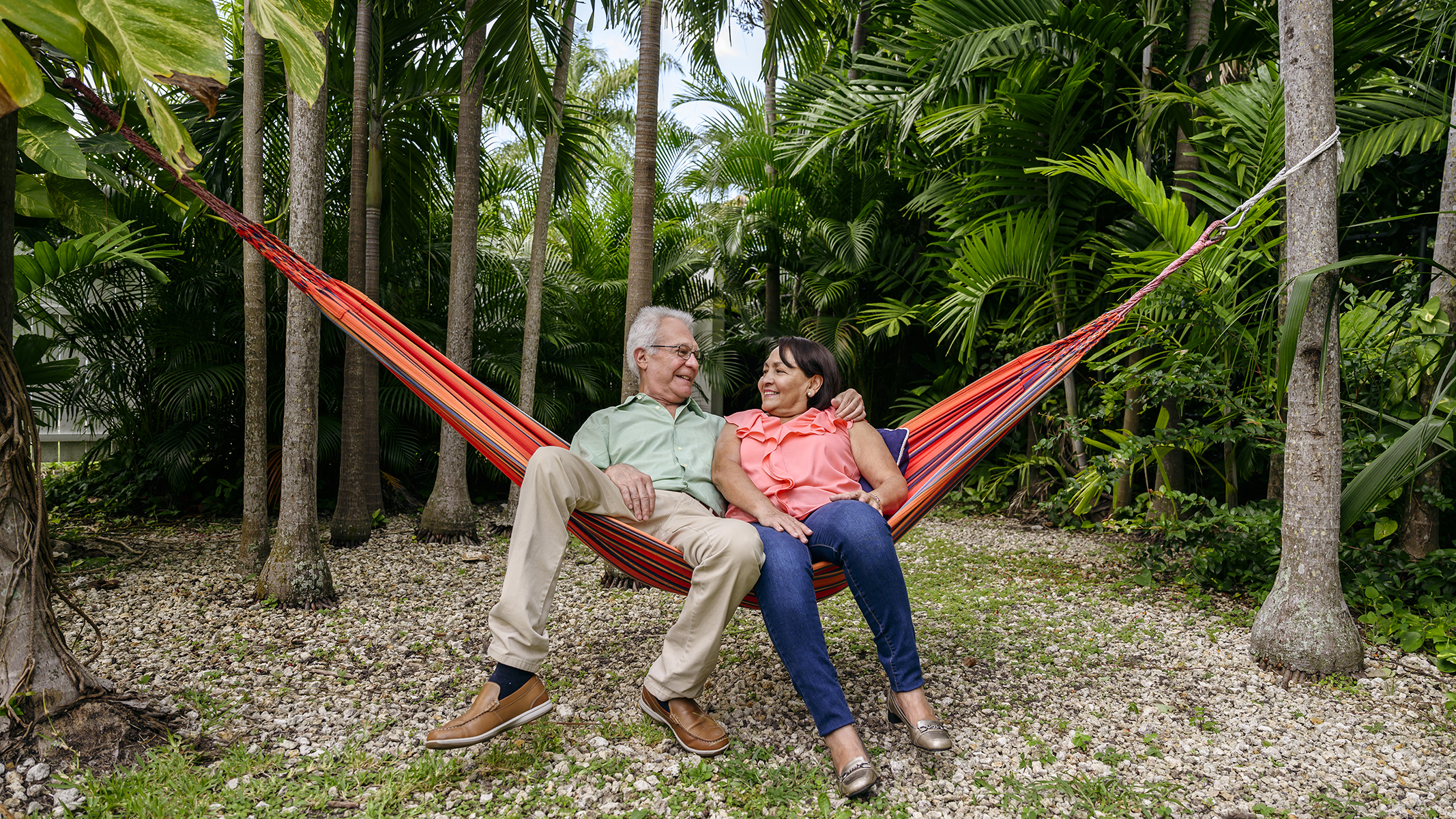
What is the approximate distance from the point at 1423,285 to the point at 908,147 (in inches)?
115

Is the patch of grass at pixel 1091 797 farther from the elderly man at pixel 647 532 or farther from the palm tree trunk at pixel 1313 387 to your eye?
the palm tree trunk at pixel 1313 387

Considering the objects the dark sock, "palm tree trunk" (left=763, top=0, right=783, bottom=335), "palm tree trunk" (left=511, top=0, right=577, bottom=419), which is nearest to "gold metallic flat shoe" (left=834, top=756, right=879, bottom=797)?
the dark sock

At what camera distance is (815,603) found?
181 cm

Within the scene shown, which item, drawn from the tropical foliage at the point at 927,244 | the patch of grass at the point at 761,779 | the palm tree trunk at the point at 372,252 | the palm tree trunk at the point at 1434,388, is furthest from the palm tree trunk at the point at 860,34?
the patch of grass at the point at 761,779

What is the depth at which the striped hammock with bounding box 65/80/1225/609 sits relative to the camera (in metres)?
1.94

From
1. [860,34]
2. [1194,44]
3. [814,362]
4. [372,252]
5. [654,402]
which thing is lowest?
[654,402]

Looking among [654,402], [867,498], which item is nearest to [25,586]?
[654,402]

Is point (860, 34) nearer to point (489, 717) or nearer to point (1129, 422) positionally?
point (1129, 422)

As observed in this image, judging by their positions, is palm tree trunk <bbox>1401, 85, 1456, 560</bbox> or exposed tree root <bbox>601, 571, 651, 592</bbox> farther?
exposed tree root <bbox>601, 571, 651, 592</bbox>

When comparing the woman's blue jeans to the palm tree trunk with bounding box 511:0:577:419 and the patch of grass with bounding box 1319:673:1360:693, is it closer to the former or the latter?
the patch of grass with bounding box 1319:673:1360:693

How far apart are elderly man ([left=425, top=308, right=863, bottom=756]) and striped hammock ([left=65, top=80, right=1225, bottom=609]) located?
87mm

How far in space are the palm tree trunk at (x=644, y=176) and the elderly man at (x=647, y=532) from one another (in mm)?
1340

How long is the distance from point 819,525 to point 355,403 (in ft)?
9.72

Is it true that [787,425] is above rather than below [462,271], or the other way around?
below
